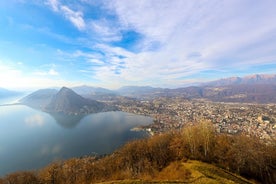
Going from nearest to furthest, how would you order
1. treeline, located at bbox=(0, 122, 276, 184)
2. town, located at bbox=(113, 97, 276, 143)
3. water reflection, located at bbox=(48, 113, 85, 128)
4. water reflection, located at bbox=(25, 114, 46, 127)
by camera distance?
treeline, located at bbox=(0, 122, 276, 184)
town, located at bbox=(113, 97, 276, 143)
water reflection, located at bbox=(48, 113, 85, 128)
water reflection, located at bbox=(25, 114, 46, 127)

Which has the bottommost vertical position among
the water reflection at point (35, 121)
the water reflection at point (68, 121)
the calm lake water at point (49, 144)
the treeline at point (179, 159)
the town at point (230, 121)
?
the calm lake water at point (49, 144)

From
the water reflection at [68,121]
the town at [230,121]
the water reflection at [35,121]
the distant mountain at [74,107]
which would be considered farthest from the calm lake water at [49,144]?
the distant mountain at [74,107]

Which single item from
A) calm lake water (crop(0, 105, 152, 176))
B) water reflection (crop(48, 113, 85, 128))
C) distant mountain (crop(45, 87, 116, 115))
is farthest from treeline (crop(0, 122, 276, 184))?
distant mountain (crop(45, 87, 116, 115))

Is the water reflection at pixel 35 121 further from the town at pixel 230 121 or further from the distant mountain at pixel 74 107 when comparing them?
the town at pixel 230 121

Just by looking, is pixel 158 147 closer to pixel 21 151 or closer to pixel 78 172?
pixel 78 172

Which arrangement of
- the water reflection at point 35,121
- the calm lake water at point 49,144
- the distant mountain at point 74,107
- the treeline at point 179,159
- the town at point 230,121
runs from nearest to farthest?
the treeline at point 179,159 → the calm lake water at point 49,144 → the town at point 230,121 → the water reflection at point 35,121 → the distant mountain at point 74,107

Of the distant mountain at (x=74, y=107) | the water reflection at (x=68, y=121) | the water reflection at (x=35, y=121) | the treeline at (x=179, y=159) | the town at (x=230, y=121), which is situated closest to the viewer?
the treeline at (x=179, y=159)

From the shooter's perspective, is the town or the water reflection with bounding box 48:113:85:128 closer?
the town

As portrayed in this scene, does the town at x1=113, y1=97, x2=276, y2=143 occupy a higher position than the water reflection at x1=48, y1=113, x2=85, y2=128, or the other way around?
the town at x1=113, y1=97, x2=276, y2=143

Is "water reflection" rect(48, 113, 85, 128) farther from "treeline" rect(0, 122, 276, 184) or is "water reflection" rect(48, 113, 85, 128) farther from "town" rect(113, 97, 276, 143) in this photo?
"treeline" rect(0, 122, 276, 184)

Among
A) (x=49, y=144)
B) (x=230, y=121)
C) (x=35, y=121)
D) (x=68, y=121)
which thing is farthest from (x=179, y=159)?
(x=35, y=121)
